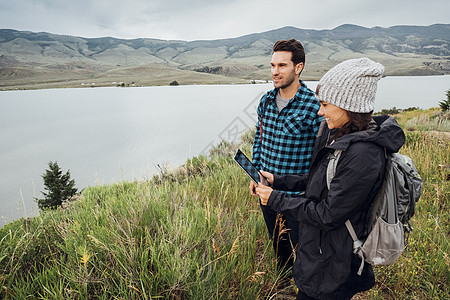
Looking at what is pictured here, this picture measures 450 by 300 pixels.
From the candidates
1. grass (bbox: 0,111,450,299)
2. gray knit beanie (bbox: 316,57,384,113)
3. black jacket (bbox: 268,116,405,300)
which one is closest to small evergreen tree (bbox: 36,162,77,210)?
grass (bbox: 0,111,450,299)

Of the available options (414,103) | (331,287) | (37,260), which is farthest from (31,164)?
(414,103)

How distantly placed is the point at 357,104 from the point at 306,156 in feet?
3.50

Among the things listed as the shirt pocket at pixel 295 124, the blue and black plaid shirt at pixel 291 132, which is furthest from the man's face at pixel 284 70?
the shirt pocket at pixel 295 124

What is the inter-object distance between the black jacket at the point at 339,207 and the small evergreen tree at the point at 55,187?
9.74 m

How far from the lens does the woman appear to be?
111 centimetres

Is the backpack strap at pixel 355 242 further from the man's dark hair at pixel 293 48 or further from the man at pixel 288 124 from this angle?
the man's dark hair at pixel 293 48

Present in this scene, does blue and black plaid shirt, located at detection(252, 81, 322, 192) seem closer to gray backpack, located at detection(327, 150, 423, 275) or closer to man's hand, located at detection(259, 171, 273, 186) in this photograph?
man's hand, located at detection(259, 171, 273, 186)

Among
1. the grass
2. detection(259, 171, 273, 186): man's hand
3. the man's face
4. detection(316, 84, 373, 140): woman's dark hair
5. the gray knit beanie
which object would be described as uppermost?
the man's face

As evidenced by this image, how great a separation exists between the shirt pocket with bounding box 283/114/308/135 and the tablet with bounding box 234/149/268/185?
546 mm

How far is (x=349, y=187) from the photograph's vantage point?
3.67 feet

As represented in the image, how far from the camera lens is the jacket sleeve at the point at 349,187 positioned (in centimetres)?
110

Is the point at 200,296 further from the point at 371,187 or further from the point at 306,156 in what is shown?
the point at 306,156

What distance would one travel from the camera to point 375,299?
187 centimetres

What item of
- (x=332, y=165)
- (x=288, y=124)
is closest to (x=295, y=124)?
(x=288, y=124)
